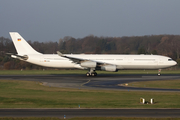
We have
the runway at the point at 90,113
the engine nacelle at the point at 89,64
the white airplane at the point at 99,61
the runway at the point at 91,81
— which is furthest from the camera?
the white airplane at the point at 99,61

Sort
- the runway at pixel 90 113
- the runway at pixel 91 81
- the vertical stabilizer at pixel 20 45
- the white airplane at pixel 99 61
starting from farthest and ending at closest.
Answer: the vertical stabilizer at pixel 20 45 < the white airplane at pixel 99 61 < the runway at pixel 91 81 < the runway at pixel 90 113

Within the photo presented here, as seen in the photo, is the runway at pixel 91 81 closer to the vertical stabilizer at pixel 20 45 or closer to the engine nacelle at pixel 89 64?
the engine nacelle at pixel 89 64

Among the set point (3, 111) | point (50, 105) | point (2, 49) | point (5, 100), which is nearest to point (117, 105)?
point (50, 105)

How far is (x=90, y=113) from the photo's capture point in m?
13.5

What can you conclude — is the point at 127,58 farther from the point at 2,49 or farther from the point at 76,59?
the point at 2,49

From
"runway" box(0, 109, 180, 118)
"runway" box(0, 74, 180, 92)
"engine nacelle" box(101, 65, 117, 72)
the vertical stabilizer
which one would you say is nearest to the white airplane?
the vertical stabilizer

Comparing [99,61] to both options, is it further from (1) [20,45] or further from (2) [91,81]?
(1) [20,45]

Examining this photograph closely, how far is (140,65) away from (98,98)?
82.1 feet

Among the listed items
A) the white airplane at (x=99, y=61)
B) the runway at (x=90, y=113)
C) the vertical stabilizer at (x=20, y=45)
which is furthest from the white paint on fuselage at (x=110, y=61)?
the runway at (x=90, y=113)

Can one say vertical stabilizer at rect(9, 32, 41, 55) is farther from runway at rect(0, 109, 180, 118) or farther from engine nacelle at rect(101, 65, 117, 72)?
runway at rect(0, 109, 180, 118)

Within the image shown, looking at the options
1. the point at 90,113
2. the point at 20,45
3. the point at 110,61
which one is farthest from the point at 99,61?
the point at 90,113

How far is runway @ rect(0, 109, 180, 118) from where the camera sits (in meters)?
13.0

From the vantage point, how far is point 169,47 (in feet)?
365

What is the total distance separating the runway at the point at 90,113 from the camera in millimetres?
13000
